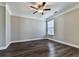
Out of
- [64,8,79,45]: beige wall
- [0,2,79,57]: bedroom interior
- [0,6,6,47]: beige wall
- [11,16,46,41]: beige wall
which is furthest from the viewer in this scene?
[11,16,46,41]: beige wall

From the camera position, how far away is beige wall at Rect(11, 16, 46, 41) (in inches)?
200

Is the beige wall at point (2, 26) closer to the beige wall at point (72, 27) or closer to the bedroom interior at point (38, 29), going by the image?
the bedroom interior at point (38, 29)

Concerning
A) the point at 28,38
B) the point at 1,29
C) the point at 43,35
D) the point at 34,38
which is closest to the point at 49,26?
the point at 43,35

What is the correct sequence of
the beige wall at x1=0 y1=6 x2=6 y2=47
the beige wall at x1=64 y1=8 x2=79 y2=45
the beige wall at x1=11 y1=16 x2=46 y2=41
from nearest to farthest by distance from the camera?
the beige wall at x1=0 y1=6 x2=6 y2=47 → the beige wall at x1=64 y1=8 x2=79 y2=45 → the beige wall at x1=11 y1=16 x2=46 y2=41

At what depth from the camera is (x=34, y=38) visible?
612cm

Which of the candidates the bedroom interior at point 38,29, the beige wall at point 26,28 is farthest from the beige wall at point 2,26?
the beige wall at point 26,28

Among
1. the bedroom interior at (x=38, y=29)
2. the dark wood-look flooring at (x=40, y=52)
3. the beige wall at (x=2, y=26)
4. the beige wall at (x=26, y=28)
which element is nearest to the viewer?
the dark wood-look flooring at (x=40, y=52)

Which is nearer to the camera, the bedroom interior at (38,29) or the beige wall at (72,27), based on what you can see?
the bedroom interior at (38,29)

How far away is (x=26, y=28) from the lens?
18.6ft

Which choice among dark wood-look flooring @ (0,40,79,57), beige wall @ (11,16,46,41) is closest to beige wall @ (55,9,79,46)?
dark wood-look flooring @ (0,40,79,57)

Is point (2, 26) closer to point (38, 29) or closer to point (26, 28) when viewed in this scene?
point (26, 28)

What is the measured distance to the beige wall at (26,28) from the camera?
508 centimetres

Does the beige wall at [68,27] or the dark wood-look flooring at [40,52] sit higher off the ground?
the beige wall at [68,27]

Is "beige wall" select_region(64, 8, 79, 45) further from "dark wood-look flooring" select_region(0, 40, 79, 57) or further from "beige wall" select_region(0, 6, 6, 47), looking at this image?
"beige wall" select_region(0, 6, 6, 47)
